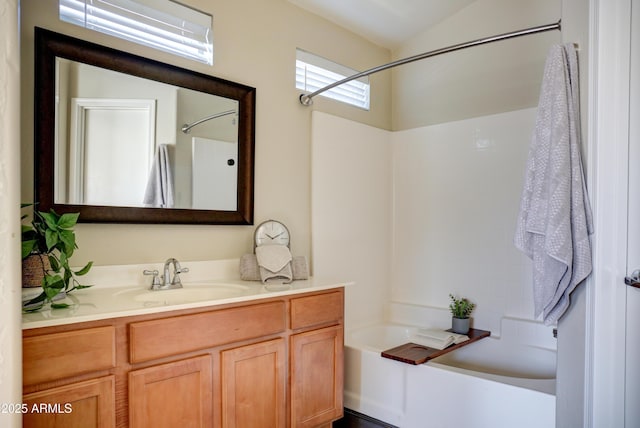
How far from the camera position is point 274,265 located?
2.17 m

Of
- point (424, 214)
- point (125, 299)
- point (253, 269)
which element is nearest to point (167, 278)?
point (125, 299)

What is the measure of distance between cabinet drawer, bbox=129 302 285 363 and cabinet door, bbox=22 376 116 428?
0.13m

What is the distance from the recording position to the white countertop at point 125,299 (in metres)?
1.27

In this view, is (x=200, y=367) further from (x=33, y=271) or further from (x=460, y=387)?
(x=460, y=387)

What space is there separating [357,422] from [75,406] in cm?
163

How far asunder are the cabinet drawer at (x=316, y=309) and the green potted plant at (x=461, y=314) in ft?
3.42

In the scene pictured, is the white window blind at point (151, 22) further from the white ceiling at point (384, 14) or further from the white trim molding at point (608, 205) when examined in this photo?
the white trim molding at point (608, 205)

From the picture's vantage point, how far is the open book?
97.2 inches

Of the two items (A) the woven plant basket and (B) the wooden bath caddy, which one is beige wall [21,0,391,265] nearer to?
(A) the woven plant basket

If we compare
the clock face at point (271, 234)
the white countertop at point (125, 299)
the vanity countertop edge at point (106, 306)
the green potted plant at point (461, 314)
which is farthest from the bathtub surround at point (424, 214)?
the vanity countertop edge at point (106, 306)

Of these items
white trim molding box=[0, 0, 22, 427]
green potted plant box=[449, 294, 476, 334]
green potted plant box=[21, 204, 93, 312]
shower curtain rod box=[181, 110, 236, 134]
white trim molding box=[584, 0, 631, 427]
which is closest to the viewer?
white trim molding box=[0, 0, 22, 427]

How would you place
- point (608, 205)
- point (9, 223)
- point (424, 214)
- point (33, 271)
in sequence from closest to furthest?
point (9, 223) < point (33, 271) < point (608, 205) < point (424, 214)

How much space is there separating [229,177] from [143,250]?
1.95 ft

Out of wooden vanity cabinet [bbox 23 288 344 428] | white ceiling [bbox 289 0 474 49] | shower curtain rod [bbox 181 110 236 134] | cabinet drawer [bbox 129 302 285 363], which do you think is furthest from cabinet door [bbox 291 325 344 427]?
white ceiling [bbox 289 0 474 49]
